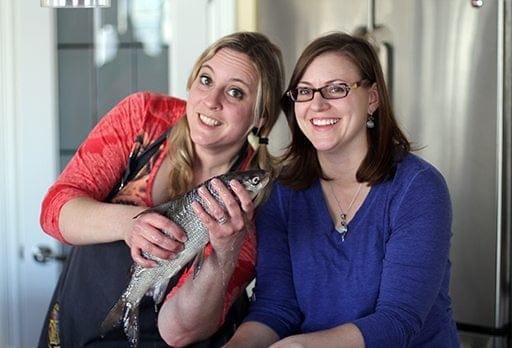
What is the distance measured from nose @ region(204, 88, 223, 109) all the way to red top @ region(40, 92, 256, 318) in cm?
16

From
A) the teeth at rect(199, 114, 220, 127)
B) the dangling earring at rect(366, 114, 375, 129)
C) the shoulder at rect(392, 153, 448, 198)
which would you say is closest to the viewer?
the shoulder at rect(392, 153, 448, 198)

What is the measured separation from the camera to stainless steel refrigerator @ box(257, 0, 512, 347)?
2643 millimetres

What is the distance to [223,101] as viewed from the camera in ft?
6.28

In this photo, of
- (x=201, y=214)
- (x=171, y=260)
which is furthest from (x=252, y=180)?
(x=171, y=260)

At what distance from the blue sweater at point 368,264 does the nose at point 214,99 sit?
0.21 meters

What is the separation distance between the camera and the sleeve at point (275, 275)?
1.80 meters

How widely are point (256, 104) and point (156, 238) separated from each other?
1.43ft

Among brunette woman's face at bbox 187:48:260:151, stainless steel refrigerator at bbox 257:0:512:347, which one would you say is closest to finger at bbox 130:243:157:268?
brunette woman's face at bbox 187:48:260:151

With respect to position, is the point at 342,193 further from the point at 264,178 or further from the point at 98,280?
the point at 98,280

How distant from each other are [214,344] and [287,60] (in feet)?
4.46

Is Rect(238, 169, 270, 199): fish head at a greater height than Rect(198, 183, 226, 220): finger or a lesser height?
greater

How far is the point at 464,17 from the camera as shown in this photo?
8.81 feet

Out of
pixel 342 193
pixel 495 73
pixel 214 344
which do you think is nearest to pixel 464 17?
pixel 495 73

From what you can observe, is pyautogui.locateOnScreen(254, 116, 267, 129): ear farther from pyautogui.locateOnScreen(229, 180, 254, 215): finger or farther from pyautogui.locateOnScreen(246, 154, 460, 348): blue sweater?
pyautogui.locateOnScreen(229, 180, 254, 215): finger
